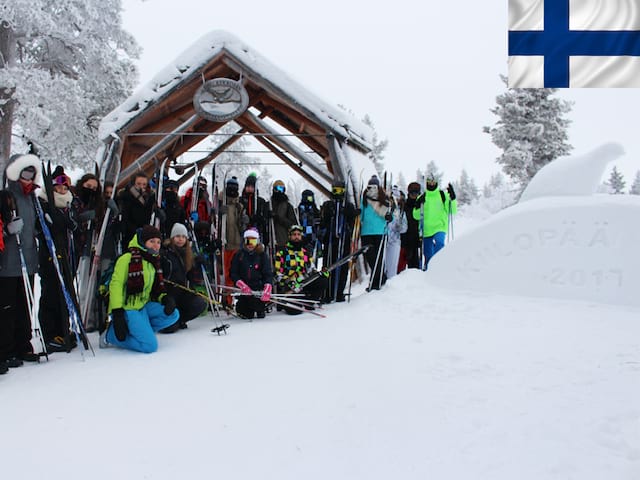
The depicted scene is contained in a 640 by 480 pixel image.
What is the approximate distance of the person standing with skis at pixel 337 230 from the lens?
7.71 metres

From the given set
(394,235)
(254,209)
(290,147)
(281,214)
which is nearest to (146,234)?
(254,209)

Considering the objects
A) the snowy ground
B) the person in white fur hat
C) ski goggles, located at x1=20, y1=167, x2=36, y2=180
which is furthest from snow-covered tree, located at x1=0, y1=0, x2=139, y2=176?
the snowy ground

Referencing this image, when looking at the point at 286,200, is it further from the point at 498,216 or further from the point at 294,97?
the point at 498,216

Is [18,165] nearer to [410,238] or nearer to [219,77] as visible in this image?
[219,77]

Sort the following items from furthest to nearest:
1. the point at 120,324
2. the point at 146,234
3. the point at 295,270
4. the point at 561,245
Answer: the point at 295,270, the point at 561,245, the point at 146,234, the point at 120,324

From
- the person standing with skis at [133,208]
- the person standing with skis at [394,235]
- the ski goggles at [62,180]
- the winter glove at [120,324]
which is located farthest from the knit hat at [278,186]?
the winter glove at [120,324]

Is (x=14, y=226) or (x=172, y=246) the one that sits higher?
(x=14, y=226)

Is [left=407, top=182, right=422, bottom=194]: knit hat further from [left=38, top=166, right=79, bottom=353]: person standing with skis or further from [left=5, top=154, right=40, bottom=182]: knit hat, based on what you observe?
[left=5, top=154, right=40, bottom=182]: knit hat

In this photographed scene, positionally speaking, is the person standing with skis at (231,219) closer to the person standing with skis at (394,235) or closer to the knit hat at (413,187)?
the person standing with skis at (394,235)

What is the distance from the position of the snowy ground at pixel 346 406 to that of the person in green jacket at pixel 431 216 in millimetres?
3436

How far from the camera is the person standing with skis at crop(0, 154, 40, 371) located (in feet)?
14.0

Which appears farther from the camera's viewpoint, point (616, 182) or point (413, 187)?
point (616, 182)

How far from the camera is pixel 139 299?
501cm

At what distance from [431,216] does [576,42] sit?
574 cm
